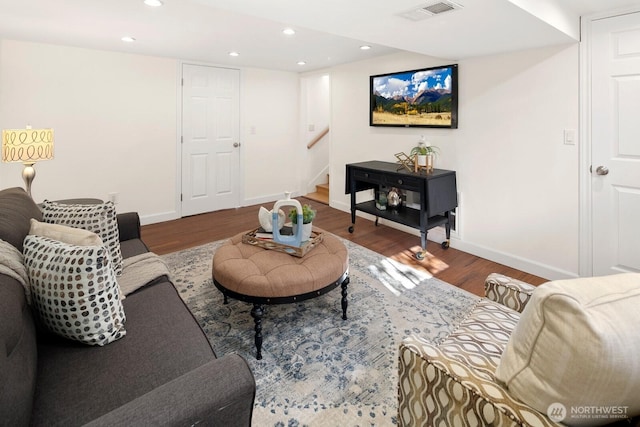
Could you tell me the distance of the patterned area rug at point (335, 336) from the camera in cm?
158

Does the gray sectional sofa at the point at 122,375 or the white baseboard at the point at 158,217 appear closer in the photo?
the gray sectional sofa at the point at 122,375

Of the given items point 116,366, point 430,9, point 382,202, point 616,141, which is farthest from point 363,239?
point 116,366

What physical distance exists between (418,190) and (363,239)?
0.89m

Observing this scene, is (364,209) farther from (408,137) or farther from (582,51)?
(582,51)

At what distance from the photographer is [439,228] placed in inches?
151

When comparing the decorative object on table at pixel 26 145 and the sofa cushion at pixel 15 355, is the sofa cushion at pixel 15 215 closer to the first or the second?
the sofa cushion at pixel 15 355

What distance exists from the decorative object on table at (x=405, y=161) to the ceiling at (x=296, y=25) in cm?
106

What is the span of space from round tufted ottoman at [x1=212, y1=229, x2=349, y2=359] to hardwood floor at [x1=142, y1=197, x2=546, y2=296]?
4.25 feet

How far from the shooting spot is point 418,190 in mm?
3396

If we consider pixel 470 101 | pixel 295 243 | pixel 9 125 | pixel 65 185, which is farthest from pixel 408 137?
pixel 9 125

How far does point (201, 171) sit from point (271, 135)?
4.22 ft

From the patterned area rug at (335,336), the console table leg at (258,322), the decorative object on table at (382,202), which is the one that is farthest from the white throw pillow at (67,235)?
the decorative object on table at (382,202)

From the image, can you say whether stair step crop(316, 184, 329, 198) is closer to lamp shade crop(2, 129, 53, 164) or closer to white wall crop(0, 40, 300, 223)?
white wall crop(0, 40, 300, 223)

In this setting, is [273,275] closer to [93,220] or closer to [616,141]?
[93,220]
